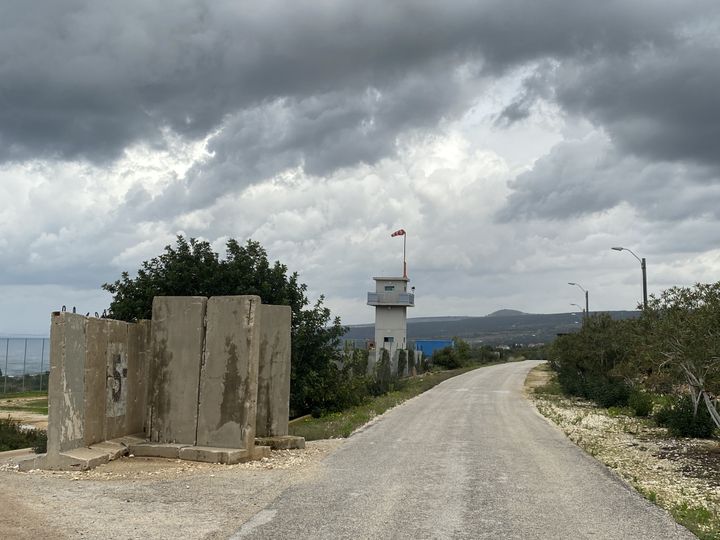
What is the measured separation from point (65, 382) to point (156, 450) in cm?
220

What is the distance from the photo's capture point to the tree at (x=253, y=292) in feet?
74.7

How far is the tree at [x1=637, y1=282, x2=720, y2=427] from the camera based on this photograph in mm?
15305

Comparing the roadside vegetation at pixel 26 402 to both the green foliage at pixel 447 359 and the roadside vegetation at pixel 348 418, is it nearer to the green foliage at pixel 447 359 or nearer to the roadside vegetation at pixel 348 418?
the roadside vegetation at pixel 348 418

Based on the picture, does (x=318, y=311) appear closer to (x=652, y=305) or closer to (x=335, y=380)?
(x=335, y=380)

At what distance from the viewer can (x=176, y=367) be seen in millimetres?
13594

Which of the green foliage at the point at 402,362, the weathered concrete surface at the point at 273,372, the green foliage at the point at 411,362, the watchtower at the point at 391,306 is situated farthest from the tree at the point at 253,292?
the watchtower at the point at 391,306

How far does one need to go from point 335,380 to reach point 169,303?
14538 mm

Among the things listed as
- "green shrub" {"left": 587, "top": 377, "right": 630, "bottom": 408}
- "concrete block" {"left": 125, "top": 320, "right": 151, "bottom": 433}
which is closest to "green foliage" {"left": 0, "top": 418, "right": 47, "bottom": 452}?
"concrete block" {"left": 125, "top": 320, "right": 151, "bottom": 433}

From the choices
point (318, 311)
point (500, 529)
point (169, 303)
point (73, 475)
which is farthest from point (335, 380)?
point (500, 529)

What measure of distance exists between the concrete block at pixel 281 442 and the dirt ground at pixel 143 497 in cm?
103

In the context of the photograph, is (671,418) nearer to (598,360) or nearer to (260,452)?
(260,452)

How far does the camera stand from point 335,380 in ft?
90.7

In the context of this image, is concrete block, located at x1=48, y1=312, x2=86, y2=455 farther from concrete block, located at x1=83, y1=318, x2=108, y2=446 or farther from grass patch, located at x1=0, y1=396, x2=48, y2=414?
grass patch, located at x1=0, y1=396, x2=48, y2=414

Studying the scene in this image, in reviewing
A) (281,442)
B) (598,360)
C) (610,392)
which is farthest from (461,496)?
(598,360)
